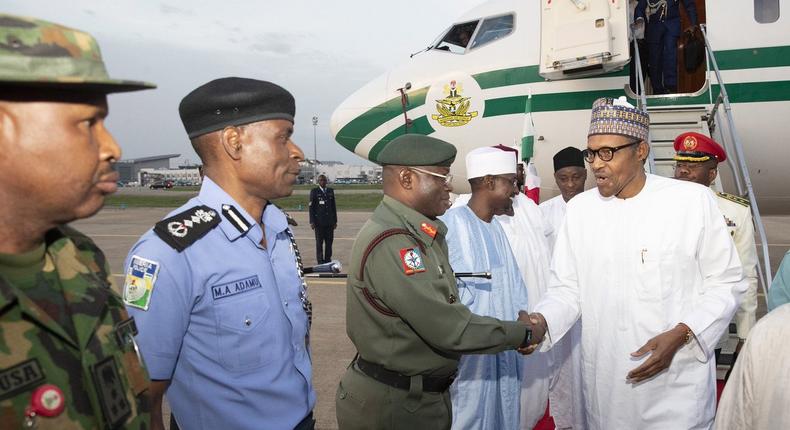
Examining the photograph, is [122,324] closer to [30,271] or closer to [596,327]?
[30,271]

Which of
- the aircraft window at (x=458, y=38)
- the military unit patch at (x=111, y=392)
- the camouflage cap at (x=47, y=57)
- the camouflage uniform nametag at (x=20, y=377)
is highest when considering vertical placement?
the aircraft window at (x=458, y=38)

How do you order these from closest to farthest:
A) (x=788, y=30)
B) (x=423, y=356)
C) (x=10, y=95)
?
1. (x=10, y=95)
2. (x=423, y=356)
3. (x=788, y=30)

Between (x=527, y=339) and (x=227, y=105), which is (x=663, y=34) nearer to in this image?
(x=527, y=339)

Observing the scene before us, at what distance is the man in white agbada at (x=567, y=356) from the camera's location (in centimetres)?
327

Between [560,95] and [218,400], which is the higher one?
[560,95]

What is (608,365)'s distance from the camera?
116 inches

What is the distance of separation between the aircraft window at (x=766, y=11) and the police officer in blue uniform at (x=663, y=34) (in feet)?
2.17

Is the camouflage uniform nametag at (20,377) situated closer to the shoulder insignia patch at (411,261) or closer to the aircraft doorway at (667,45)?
the shoulder insignia patch at (411,261)

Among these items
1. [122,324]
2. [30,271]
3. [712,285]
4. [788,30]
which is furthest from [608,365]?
[788,30]

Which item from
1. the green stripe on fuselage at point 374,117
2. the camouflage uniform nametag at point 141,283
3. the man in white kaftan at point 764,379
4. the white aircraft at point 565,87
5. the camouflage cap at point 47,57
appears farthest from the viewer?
the green stripe on fuselage at point 374,117

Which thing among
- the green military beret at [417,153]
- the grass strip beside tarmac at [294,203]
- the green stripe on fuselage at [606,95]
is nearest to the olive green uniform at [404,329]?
the green military beret at [417,153]

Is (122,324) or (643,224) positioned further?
(643,224)

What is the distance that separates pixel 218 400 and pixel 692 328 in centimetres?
211

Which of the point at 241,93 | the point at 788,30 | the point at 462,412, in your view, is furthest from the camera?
the point at 788,30
